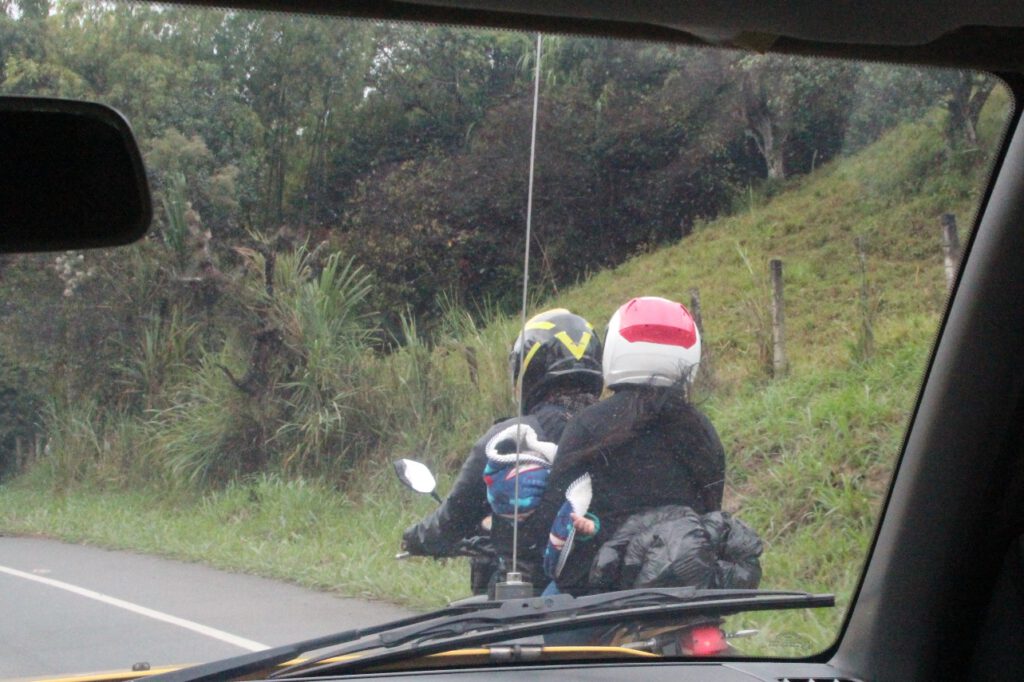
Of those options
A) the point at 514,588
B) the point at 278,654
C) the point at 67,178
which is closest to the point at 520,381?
the point at 514,588

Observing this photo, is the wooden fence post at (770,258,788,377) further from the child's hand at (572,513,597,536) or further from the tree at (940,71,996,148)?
the child's hand at (572,513,597,536)

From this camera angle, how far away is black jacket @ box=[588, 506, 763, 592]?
11.1 ft

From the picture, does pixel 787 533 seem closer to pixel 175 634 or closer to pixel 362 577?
pixel 362 577

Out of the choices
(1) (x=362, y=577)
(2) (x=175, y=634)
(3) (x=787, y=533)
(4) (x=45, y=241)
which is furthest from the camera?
(3) (x=787, y=533)

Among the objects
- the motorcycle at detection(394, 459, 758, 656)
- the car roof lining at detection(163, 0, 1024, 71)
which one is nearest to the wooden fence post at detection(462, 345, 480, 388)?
the motorcycle at detection(394, 459, 758, 656)

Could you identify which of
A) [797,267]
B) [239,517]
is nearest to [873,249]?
[797,267]

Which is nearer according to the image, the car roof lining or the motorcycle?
the car roof lining

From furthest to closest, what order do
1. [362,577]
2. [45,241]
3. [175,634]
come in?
[362,577], [175,634], [45,241]

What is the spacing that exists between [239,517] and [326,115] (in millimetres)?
1035

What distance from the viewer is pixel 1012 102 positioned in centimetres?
347

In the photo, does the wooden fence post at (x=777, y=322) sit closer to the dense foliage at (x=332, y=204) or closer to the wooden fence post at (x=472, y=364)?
the dense foliage at (x=332, y=204)

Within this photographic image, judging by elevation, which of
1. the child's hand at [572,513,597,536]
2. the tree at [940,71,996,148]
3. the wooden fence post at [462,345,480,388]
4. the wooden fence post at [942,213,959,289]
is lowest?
the child's hand at [572,513,597,536]

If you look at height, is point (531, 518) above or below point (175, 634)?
above

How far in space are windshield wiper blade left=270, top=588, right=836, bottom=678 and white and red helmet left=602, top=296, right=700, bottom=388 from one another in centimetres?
58
